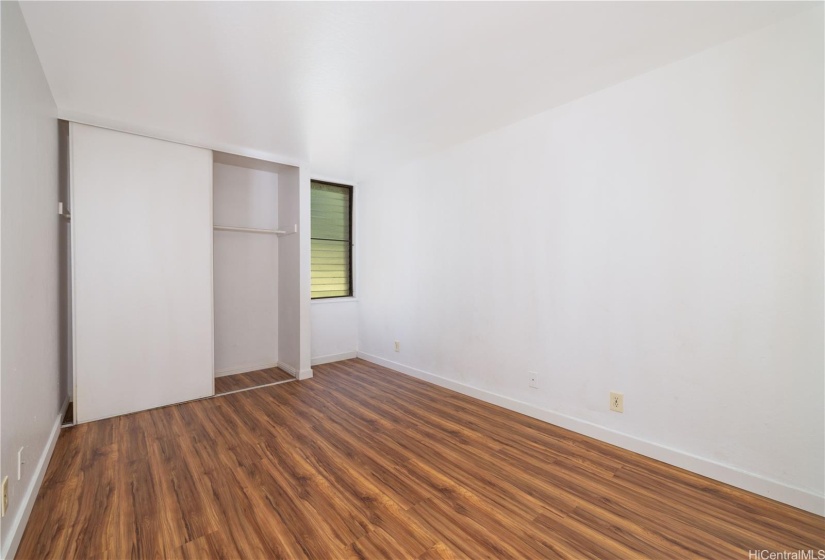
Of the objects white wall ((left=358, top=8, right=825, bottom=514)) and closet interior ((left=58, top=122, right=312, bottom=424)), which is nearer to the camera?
white wall ((left=358, top=8, right=825, bottom=514))

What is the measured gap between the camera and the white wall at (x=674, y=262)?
5.95ft

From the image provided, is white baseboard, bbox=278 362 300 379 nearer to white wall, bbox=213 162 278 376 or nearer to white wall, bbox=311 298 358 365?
white wall, bbox=213 162 278 376

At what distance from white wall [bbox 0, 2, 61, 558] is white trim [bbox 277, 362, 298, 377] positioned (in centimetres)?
201

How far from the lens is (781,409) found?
185 centimetres

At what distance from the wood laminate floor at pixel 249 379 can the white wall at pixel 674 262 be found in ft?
7.37

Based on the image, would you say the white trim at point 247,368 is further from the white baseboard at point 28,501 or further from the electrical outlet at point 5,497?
the electrical outlet at point 5,497

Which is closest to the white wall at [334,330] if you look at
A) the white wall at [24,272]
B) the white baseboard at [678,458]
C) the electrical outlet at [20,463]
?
the white baseboard at [678,458]

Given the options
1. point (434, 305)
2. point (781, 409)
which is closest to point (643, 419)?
point (781, 409)

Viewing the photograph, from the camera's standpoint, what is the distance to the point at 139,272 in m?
3.10

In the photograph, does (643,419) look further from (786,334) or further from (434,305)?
(434,305)

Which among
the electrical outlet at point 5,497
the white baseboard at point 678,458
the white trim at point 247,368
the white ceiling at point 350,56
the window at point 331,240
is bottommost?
the white trim at point 247,368

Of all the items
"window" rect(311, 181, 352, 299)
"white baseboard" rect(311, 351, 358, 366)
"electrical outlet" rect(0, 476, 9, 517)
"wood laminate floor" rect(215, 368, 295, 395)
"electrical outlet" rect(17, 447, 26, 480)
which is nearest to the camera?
"electrical outlet" rect(0, 476, 9, 517)

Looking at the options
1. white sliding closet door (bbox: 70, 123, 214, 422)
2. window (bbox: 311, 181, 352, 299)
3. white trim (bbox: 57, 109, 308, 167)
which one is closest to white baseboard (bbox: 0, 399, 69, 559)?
white sliding closet door (bbox: 70, 123, 214, 422)

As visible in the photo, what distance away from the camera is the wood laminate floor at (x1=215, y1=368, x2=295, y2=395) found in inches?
148
